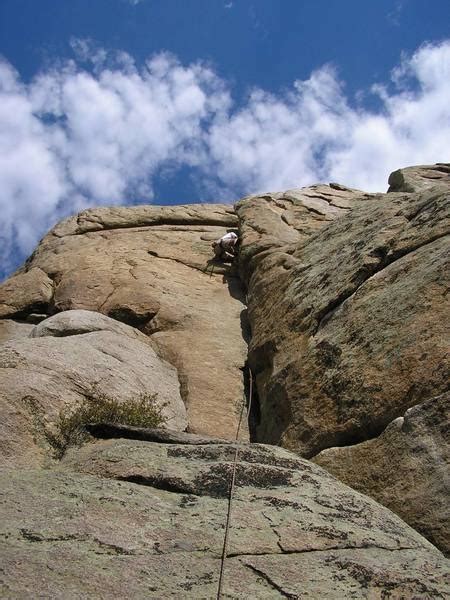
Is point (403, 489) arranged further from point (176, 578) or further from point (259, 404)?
point (259, 404)

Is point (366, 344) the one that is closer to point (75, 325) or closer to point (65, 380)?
point (65, 380)

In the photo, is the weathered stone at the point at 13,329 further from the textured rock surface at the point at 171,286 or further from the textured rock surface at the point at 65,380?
the textured rock surface at the point at 65,380

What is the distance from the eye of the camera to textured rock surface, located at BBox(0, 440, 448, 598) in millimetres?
5555

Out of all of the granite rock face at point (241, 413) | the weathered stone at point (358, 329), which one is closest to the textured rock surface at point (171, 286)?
the granite rock face at point (241, 413)

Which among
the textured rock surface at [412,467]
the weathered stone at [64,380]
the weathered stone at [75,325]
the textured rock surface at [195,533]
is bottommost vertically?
the textured rock surface at [195,533]

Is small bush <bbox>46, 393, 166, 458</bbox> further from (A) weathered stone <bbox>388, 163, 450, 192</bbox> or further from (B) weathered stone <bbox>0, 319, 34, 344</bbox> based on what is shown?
(A) weathered stone <bbox>388, 163, 450, 192</bbox>

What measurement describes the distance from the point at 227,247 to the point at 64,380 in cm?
1005

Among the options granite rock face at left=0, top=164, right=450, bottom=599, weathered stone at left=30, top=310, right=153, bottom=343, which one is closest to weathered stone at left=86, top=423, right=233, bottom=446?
granite rock face at left=0, top=164, right=450, bottom=599

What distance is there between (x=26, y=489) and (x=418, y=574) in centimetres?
344

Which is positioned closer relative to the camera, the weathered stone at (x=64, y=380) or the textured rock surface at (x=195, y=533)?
the textured rock surface at (x=195, y=533)

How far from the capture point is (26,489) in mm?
6832

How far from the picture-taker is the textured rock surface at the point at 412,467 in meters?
7.93

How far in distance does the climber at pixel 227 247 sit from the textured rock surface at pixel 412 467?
11.4 metres

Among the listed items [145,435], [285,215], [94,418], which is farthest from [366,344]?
[285,215]
